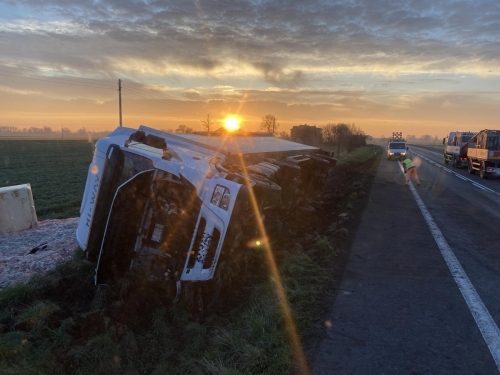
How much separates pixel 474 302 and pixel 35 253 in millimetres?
6388

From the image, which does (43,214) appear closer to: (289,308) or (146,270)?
(146,270)

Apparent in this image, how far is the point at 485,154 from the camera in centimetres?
2128

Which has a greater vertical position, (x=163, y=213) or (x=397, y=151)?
(x=397, y=151)

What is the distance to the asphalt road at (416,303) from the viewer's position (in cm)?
372

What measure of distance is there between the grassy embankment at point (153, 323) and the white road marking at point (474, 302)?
167 centimetres

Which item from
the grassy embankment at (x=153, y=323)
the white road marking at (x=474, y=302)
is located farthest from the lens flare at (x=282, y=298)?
the white road marking at (x=474, y=302)

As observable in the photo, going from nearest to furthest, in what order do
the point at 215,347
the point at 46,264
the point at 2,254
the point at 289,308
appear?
the point at 215,347 < the point at 289,308 < the point at 46,264 < the point at 2,254

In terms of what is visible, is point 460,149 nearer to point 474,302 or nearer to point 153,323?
point 474,302

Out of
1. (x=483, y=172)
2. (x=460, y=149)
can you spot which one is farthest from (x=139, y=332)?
(x=460, y=149)

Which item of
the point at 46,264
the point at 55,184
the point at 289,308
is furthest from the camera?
the point at 55,184

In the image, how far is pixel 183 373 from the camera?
3.55 metres

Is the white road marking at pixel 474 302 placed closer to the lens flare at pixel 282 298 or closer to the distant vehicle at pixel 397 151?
the lens flare at pixel 282 298

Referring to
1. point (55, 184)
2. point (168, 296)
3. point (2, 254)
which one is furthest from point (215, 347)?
point (55, 184)

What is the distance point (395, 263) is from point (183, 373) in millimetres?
4211
